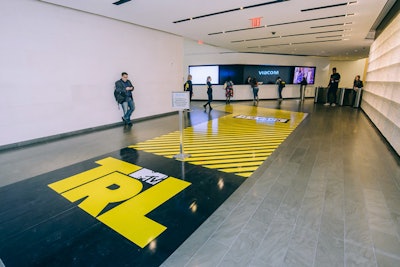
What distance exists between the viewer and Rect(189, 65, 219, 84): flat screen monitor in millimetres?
14023

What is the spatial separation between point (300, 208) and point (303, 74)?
16479 millimetres

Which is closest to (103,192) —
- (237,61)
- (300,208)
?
(300,208)

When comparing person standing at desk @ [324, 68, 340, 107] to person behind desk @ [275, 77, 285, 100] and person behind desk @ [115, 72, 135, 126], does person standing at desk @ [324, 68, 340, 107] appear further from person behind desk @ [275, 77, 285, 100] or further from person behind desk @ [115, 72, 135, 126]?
person behind desk @ [115, 72, 135, 126]

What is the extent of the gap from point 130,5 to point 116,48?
1.82 metres

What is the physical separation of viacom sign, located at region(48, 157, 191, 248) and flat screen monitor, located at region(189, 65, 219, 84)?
11348 mm

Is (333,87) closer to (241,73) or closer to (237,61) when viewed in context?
(241,73)

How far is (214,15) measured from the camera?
613cm

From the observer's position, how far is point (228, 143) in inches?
198

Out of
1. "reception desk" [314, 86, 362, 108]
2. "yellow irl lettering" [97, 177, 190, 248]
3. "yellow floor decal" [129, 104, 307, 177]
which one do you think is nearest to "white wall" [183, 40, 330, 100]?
"reception desk" [314, 86, 362, 108]

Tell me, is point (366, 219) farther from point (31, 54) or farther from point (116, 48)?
point (116, 48)

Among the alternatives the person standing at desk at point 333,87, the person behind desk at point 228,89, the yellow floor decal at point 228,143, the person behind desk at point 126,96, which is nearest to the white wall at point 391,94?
the yellow floor decal at point 228,143

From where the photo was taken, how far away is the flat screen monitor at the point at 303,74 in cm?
1614

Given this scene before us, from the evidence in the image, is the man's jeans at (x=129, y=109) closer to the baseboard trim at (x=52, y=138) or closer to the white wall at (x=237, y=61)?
the baseboard trim at (x=52, y=138)

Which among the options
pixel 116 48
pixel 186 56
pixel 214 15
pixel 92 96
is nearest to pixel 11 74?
pixel 92 96
